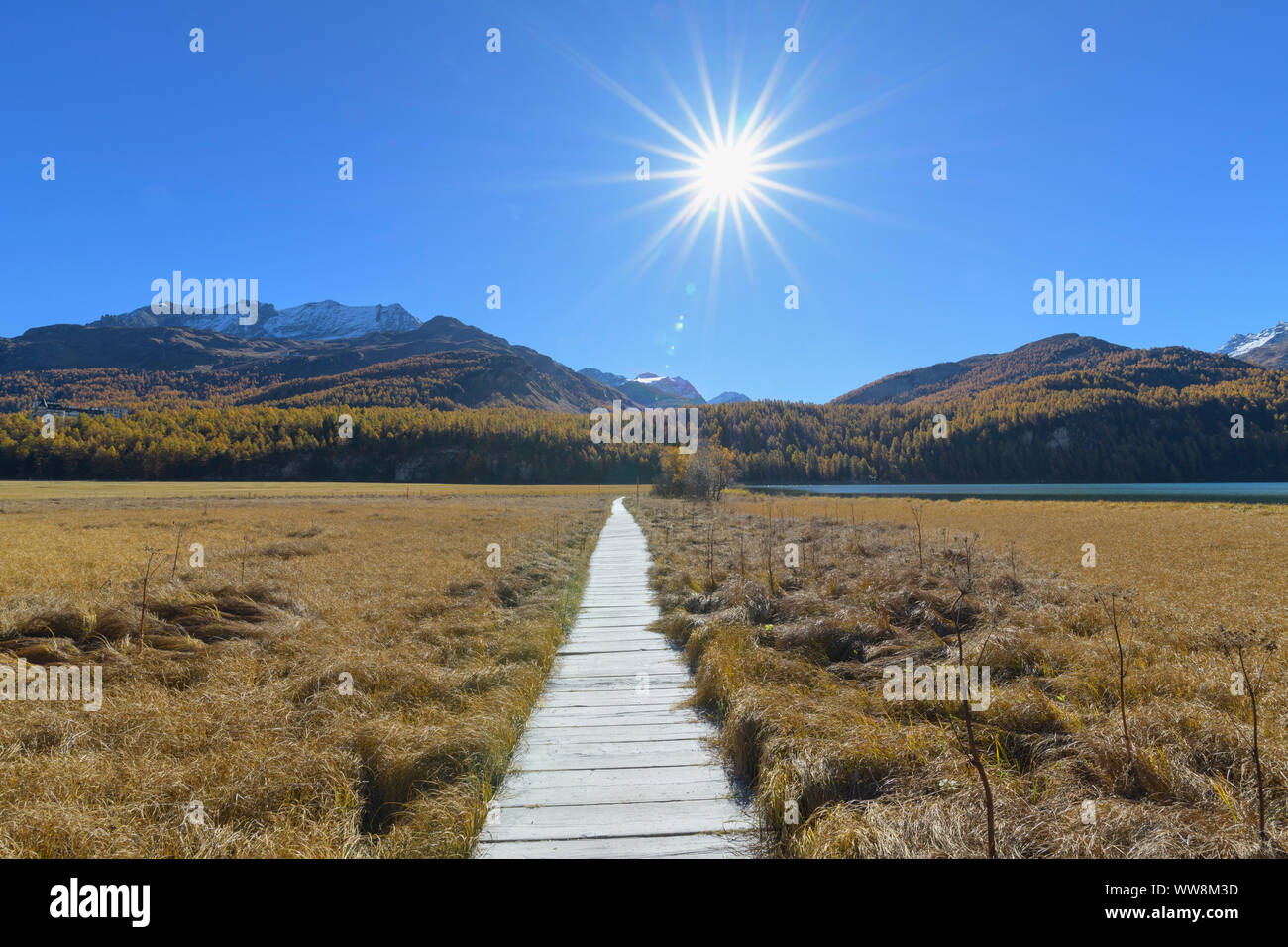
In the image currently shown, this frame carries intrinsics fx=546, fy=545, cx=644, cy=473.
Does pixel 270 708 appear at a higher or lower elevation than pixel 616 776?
higher

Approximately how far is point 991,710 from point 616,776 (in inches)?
158

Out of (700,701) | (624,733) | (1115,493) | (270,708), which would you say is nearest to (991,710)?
(700,701)

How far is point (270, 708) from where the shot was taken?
19.9 ft

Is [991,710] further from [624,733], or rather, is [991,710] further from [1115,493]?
[1115,493]

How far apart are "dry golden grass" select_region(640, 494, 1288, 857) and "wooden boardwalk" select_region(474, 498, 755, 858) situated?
390 millimetres

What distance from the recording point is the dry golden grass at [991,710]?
12.4 ft

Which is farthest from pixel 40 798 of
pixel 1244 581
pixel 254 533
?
pixel 254 533

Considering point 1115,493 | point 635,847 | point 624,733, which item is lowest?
point 1115,493

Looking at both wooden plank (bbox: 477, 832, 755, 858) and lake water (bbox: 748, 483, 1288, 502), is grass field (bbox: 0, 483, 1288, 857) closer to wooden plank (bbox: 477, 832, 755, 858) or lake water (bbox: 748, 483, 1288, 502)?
wooden plank (bbox: 477, 832, 755, 858)

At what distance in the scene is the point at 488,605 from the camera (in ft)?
36.5

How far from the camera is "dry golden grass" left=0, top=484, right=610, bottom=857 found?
401 cm

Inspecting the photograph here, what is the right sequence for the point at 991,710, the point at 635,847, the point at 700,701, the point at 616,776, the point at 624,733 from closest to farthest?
the point at 635,847
the point at 616,776
the point at 991,710
the point at 624,733
the point at 700,701
